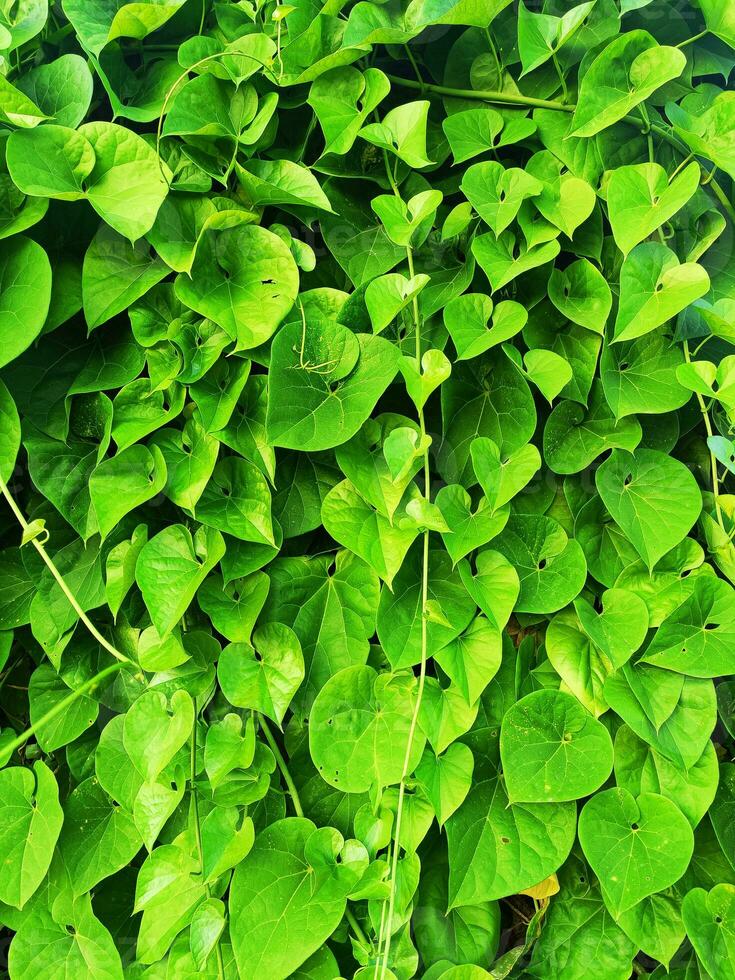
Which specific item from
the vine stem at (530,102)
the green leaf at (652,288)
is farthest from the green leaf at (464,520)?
the vine stem at (530,102)

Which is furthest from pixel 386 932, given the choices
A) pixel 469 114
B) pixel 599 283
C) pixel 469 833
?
pixel 469 114

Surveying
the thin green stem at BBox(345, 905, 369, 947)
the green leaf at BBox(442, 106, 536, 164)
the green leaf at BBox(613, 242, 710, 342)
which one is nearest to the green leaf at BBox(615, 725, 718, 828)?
the thin green stem at BBox(345, 905, 369, 947)

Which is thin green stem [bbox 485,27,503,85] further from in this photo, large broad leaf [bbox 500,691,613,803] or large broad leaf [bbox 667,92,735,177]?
large broad leaf [bbox 500,691,613,803]

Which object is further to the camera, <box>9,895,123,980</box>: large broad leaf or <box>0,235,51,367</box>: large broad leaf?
<box>9,895,123,980</box>: large broad leaf

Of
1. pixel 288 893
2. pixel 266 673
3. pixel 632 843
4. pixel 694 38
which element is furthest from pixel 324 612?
pixel 694 38

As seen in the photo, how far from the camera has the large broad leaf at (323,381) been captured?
0.80 m

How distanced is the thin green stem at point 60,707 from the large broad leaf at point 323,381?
1.17 ft

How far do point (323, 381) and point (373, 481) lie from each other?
0.12m

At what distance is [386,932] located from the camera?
2.73 ft

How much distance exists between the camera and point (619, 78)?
0.84 metres

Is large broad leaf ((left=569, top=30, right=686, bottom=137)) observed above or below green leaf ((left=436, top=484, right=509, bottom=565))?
above

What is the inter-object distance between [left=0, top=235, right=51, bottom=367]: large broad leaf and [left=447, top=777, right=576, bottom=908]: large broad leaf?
2.26ft

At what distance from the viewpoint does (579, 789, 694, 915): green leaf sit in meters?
0.82

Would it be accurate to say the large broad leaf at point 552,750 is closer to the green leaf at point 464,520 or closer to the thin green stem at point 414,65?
the green leaf at point 464,520
